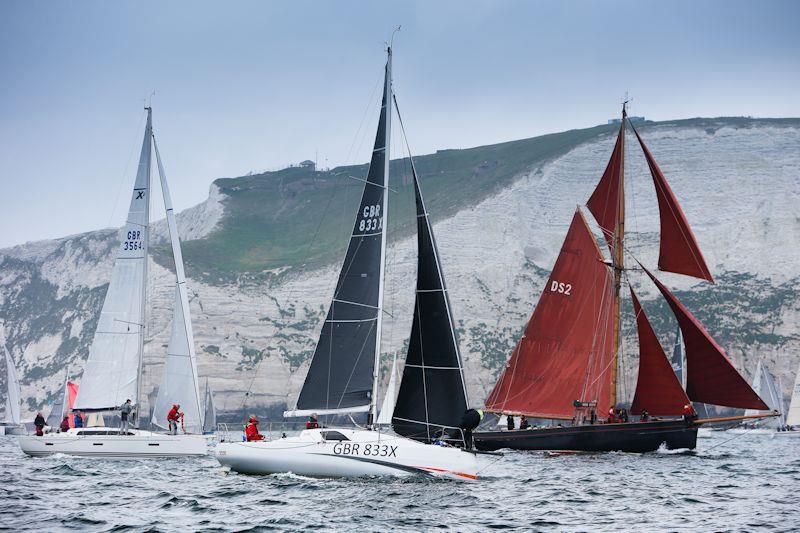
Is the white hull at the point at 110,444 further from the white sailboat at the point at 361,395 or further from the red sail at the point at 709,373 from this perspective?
the red sail at the point at 709,373

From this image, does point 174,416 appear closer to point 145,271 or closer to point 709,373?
point 145,271

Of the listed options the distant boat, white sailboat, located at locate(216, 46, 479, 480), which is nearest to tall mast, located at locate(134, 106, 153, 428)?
white sailboat, located at locate(216, 46, 479, 480)

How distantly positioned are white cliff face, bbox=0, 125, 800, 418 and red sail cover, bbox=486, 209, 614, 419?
65177 millimetres

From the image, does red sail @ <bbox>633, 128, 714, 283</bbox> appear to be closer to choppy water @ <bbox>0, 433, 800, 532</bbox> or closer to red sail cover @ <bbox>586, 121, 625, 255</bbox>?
red sail cover @ <bbox>586, 121, 625, 255</bbox>

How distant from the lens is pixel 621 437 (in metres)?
45.7

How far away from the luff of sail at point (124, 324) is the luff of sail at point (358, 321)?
13624 millimetres

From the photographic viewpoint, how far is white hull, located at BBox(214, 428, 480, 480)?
28625mm

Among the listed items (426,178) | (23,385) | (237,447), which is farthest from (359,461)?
(426,178)

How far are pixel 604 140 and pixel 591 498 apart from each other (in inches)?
4744

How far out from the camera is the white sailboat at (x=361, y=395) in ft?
94.6

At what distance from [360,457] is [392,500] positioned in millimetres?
3553

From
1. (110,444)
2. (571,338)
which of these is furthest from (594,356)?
(110,444)

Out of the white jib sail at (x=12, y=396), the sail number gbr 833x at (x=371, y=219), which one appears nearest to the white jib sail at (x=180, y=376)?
the sail number gbr 833x at (x=371, y=219)

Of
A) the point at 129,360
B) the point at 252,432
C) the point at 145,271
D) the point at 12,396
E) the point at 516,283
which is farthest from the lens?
the point at 516,283
